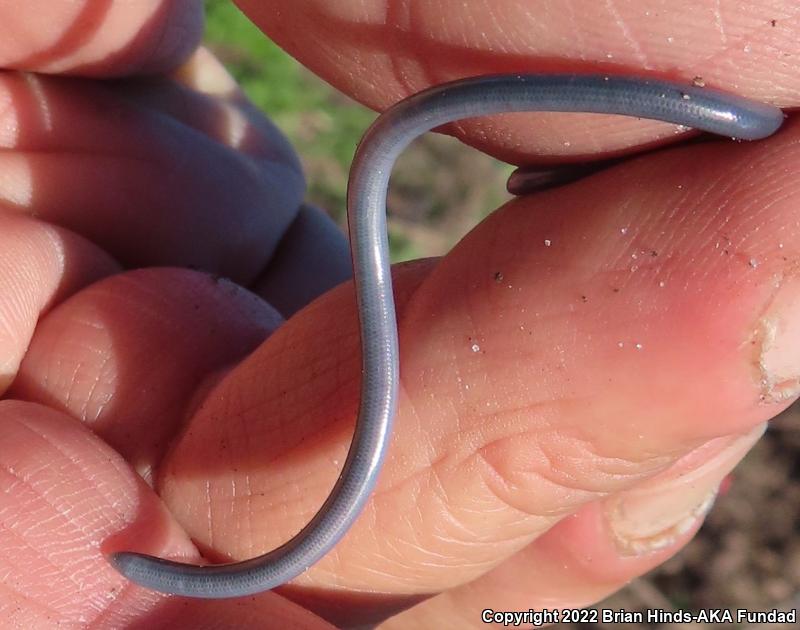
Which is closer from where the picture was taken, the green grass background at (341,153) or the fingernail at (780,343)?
the fingernail at (780,343)

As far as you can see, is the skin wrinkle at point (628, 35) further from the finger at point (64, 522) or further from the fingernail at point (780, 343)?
the finger at point (64, 522)

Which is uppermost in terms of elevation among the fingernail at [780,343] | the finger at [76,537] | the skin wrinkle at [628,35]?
the skin wrinkle at [628,35]

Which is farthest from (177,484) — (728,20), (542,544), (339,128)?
(339,128)

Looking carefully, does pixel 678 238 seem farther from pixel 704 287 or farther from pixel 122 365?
pixel 122 365

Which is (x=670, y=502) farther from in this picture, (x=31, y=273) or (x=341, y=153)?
(x=341, y=153)

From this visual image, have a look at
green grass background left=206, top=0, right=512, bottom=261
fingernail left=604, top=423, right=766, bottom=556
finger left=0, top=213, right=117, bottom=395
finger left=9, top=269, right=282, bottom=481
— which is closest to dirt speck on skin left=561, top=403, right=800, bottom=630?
fingernail left=604, top=423, right=766, bottom=556

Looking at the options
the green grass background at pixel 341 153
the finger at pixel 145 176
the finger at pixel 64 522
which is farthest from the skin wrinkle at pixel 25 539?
the green grass background at pixel 341 153

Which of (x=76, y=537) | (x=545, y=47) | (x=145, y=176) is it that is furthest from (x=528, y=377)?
(x=145, y=176)
